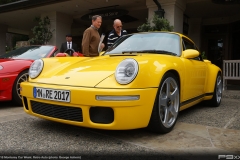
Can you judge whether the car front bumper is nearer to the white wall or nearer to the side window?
the side window

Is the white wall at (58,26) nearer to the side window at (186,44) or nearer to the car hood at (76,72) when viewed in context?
the side window at (186,44)

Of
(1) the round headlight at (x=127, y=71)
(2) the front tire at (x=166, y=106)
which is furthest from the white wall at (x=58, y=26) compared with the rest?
(1) the round headlight at (x=127, y=71)

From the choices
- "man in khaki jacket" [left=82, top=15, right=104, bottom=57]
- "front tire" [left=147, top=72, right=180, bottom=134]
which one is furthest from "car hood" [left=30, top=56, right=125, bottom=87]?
"man in khaki jacket" [left=82, top=15, right=104, bottom=57]

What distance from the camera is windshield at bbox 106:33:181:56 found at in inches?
129

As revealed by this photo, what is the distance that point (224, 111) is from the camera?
13.2ft

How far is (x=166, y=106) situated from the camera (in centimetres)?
270

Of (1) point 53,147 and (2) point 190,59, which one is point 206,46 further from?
(1) point 53,147

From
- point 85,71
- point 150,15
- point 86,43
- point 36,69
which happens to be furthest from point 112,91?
point 150,15

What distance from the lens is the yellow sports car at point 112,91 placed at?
87.8 inches

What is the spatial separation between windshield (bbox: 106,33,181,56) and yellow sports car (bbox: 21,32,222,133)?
0.23 feet

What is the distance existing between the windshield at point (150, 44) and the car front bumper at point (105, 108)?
104cm

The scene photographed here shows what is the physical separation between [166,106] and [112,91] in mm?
810

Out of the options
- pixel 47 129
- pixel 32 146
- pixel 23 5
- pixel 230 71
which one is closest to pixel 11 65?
pixel 47 129

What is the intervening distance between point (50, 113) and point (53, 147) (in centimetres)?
45
